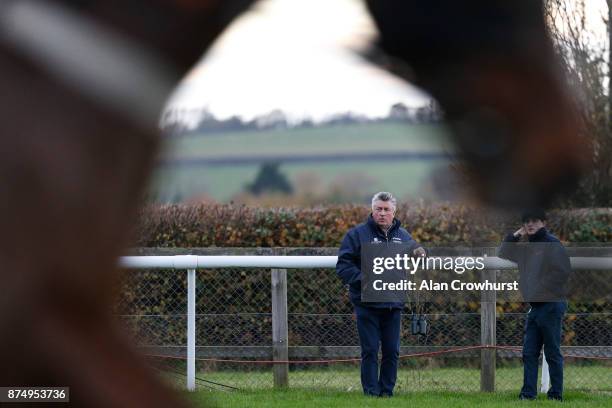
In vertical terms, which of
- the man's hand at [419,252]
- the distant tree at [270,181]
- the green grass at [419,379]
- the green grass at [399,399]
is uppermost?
the man's hand at [419,252]

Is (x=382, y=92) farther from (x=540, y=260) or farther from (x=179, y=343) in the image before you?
(x=179, y=343)

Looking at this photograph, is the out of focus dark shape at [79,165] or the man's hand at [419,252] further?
the man's hand at [419,252]

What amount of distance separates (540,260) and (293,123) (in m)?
6.94

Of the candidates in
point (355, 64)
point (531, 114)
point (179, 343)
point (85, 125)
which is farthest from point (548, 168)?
point (179, 343)

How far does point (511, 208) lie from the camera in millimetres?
693

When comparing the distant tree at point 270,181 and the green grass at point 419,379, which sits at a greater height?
the distant tree at point 270,181

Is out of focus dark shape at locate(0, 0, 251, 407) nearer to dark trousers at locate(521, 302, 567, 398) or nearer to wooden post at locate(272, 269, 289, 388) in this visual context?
dark trousers at locate(521, 302, 567, 398)

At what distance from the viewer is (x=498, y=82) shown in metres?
0.66

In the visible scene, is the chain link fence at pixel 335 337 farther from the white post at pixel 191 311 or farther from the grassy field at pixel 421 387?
the white post at pixel 191 311

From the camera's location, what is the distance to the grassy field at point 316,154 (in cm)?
66

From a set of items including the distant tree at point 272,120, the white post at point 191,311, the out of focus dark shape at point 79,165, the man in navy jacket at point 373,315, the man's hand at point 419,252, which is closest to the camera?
the out of focus dark shape at point 79,165

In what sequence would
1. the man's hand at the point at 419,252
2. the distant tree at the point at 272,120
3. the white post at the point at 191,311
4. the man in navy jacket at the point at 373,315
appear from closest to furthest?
1. the distant tree at the point at 272,120
2. the man in navy jacket at the point at 373,315
3. the man's hand at the point at 419,252
4. the white post at the point at 191,311

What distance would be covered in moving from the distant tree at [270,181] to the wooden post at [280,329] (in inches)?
304

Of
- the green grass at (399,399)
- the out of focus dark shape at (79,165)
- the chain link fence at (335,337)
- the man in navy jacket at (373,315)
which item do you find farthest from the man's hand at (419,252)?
the out of focus dark shape at (79,165)
